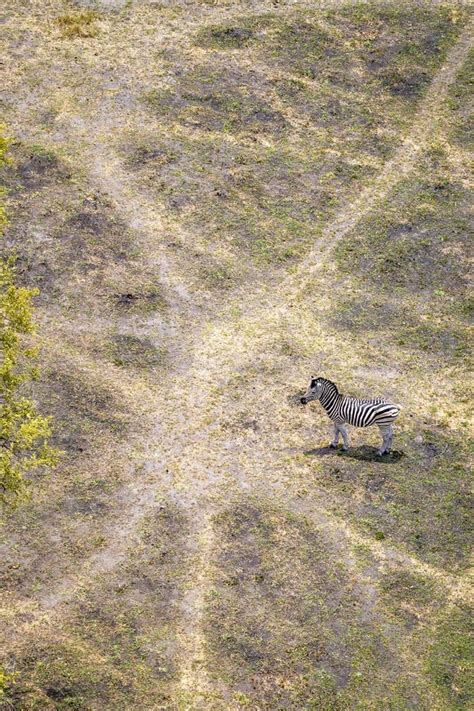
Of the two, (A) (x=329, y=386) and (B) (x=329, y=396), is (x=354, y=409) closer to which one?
(B) (x=329, y=396)

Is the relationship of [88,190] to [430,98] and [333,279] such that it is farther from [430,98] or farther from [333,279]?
[430,98]

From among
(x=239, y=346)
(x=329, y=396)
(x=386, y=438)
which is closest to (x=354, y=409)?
(x=329, y=396)

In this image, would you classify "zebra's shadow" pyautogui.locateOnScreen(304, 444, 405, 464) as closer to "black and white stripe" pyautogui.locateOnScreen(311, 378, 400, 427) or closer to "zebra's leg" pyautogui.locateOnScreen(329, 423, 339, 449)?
"zebra's leg" pyautogui.locateOnScreen(329, 423, 339, 449)

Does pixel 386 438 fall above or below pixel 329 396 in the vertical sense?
below

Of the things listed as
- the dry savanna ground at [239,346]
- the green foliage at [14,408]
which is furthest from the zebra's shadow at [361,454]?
the green foliage at [14,408]

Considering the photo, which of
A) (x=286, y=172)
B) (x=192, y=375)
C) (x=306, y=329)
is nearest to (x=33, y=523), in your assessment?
(x=192, y=375)

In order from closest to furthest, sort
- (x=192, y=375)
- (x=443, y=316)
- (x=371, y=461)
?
(x=371, y=461) < (x=192, y=375) < (x=443, y=316)
